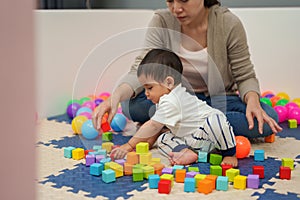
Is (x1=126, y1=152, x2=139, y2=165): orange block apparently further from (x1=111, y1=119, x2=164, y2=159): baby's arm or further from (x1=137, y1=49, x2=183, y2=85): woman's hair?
(x1=137, y1=49, x2=183, y2=85): woman's hair

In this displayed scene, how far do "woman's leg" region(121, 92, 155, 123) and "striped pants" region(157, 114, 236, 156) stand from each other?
0.18m

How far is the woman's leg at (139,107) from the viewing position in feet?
4.63

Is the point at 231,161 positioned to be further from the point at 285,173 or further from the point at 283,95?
the point at 283,95

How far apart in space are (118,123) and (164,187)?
0.55 metres

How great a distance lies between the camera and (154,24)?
138cm

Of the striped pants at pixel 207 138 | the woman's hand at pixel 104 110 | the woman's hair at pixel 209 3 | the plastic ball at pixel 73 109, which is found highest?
the woman's hair at pixel 209 3

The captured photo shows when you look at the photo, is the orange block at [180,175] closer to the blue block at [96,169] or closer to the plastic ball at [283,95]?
the blue block at [96,169]

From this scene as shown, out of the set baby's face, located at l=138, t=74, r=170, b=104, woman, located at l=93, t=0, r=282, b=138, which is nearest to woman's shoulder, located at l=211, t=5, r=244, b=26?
woman, located at l=93, t=0, r=282, b=138

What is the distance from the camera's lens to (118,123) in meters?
1.48

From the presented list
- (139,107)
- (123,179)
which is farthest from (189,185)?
(139,107)

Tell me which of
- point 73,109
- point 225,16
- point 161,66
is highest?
point 225,16

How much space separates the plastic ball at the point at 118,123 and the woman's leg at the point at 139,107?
4cm

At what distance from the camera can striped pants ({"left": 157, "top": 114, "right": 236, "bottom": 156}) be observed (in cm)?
113

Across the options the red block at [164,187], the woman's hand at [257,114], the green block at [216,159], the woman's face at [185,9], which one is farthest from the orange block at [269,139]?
the red block at [164,187]
